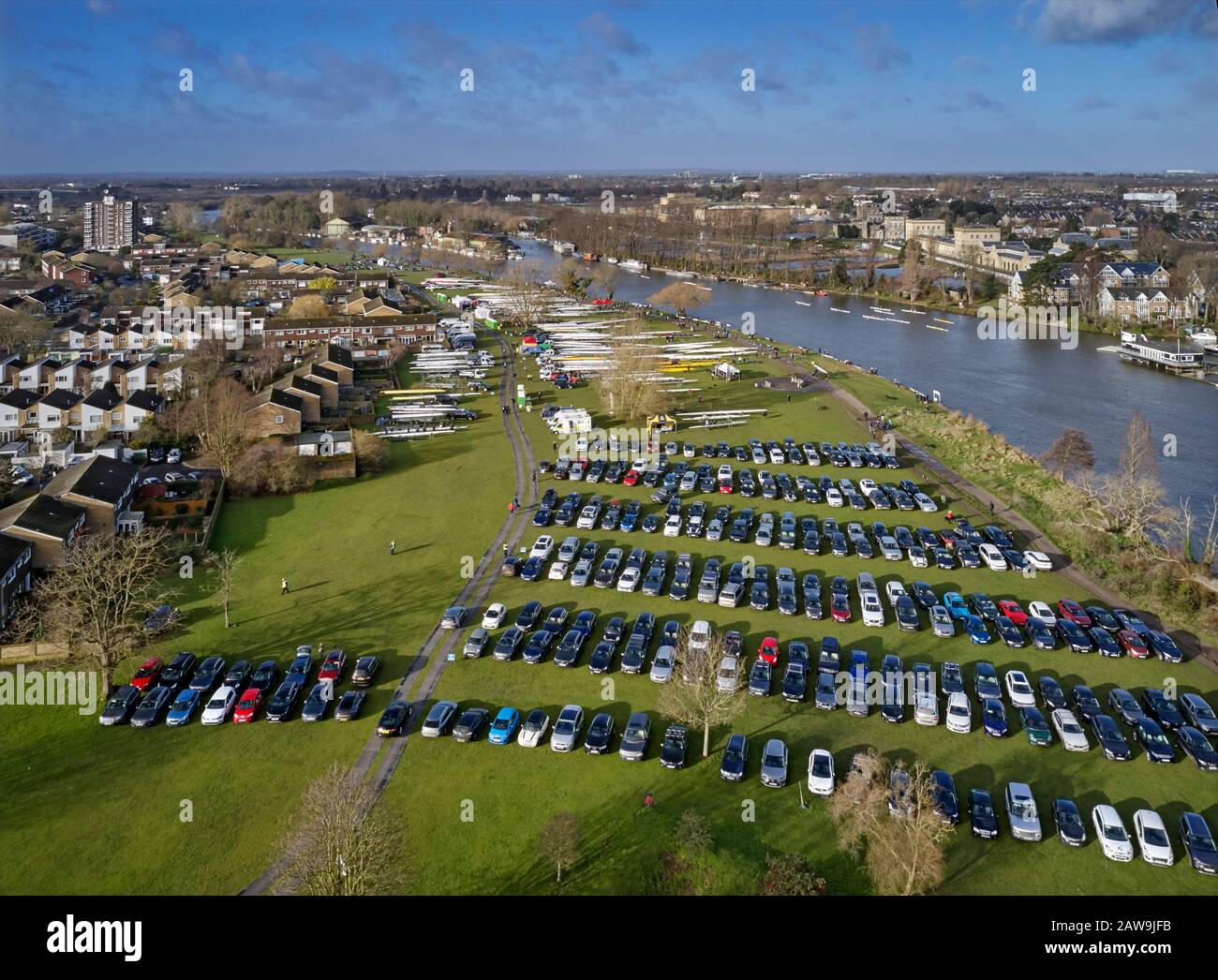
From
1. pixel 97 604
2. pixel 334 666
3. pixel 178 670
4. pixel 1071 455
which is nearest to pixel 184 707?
pixel 178 670

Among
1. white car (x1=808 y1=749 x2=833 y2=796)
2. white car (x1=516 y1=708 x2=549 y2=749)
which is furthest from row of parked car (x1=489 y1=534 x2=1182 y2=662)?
white car (x1=808 y1=749 x2=833 y2=796)

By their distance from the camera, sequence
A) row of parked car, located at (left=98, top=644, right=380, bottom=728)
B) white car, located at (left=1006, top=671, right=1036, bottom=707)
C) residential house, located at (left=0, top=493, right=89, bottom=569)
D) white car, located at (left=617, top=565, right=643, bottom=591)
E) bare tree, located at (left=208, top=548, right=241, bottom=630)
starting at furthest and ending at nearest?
residential house, located at (left=0, top=493, right=89, bottom=569), white car, located at (left=617, top=565, right=643, bottom=591), bare tree, located at (left=208, top=548, right=241, bottom=630), white car, located at (left=1006, top=671, right=1036, bottom=707), row of parked car, located at (left=98, top=644, right=380, bottom=728)

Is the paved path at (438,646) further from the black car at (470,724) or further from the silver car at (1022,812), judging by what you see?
the silver car at (1022,812)

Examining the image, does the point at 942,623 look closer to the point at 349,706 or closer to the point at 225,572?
the point at 349,706

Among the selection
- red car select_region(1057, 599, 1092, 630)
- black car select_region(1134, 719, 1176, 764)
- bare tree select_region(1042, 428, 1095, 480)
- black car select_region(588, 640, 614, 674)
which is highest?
bare tree select_region(1042, 428, 1095, 480)

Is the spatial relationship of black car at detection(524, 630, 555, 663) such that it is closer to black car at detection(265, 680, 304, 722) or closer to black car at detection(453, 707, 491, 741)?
black car at detection(453, 707, 491, 741)
